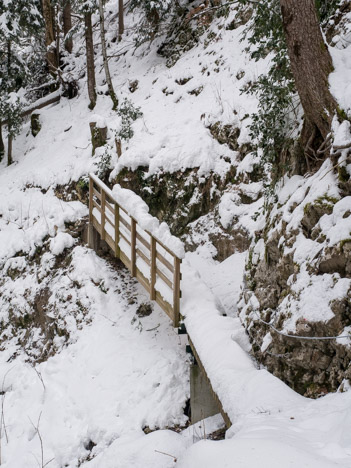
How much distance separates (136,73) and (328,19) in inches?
427

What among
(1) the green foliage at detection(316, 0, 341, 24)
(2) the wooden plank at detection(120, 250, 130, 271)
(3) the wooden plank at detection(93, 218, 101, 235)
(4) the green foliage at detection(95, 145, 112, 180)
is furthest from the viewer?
(4) the green foliage at detection(95, 145, 112, 180)

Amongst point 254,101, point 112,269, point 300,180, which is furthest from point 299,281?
point 254,101

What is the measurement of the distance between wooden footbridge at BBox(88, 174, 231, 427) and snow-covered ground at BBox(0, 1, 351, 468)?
0.96ft

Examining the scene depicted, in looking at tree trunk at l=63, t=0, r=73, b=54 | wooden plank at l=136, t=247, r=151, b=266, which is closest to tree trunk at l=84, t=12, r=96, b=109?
tree trunk at l=63, t=0, r=73, b=54

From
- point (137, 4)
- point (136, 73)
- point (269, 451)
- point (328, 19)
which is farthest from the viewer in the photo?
point (136, 73)

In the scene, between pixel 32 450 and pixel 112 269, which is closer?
pixel 32 450

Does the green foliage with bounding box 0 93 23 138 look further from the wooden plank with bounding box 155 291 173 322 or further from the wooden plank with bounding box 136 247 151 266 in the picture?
the wooden plank with bounding box 155 291 173 322

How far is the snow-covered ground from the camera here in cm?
290

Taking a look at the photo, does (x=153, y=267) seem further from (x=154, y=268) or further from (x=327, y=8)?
(x=327, y=8)

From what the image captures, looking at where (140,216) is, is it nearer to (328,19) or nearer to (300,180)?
(300,180)

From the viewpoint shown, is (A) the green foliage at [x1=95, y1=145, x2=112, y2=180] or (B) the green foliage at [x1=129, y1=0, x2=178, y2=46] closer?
(A) the green foliage at [x1=95, y1=145, x2=112, y2=180]

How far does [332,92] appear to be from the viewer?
4.16m

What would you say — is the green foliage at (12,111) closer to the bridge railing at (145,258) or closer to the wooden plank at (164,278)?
the bridge railing at (145,258)

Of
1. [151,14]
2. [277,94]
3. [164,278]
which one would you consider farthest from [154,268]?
[151,14]
